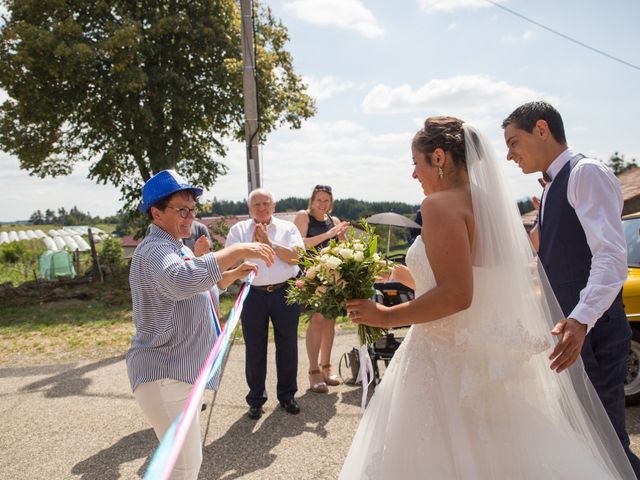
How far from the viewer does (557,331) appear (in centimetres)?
233

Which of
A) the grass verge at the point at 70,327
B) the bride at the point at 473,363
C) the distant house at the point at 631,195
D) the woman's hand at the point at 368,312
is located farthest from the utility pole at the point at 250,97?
the distant house at the point at 631,195

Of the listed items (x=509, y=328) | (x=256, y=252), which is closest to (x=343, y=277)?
(x=256, y=252)

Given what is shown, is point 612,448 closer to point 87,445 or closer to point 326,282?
point 326,282

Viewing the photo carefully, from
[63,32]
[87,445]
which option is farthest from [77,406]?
[63,32]

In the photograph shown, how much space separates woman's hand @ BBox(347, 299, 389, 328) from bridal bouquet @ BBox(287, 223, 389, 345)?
7 cm

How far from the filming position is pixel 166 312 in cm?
269

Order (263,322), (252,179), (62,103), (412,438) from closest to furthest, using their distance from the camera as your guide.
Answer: (412,438)
(263,322)
(252,179)
(62,103)

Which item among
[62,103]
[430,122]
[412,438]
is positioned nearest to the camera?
[412,438]

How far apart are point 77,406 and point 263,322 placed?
8.90 feet

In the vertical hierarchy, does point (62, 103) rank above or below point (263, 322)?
above

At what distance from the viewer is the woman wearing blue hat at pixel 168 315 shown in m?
2.58

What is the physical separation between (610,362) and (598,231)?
805 millimetres

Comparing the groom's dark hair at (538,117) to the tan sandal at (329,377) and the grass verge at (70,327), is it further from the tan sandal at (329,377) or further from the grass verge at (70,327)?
the grass verge at (70,327)

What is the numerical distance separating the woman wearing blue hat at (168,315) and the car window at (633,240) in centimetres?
432
